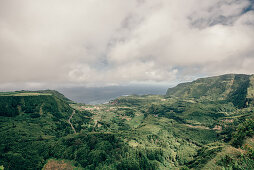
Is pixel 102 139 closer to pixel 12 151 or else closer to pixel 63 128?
pixel 63 128

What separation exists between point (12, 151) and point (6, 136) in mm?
27523

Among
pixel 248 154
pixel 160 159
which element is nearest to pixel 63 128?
pixel 160 159

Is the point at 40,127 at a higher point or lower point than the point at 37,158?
higher

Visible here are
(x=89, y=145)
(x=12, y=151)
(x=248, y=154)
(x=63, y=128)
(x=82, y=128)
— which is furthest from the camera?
(x=82, y=128)

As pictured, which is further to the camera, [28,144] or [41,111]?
[41,111]

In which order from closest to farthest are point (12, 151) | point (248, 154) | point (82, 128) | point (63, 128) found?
point (248, 154), point (12, 151), point (63, 128), point (82, 128)

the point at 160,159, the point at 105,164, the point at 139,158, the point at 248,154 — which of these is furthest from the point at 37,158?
the point at 248,154

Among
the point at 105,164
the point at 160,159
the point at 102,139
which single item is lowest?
the point at 160,159

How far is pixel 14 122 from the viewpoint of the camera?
149625mm

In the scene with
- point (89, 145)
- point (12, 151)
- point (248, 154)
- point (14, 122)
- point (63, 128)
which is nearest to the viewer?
point (248, 154)

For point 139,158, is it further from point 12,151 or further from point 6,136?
point 6,136

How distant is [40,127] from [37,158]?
65.9m

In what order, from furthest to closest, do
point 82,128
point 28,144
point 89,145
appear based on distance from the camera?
point 82,128, point 89,145, point 28,144

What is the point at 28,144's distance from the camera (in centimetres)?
11469
